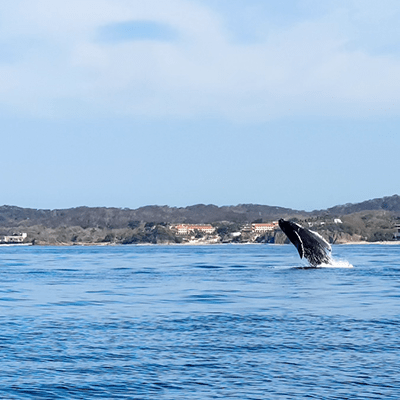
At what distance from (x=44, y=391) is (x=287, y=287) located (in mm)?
17025

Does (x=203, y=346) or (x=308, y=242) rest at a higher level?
(x=308, y=242)

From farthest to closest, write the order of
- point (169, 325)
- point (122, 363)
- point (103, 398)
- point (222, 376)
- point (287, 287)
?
1. point (287, 287)
2. point (169, 325)
3. point (122, 363)
4. point (222, 376)
5. point (103, 398)

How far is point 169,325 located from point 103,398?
655cm

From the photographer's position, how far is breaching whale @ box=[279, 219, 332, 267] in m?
29.5

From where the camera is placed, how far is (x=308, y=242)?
31.7 m

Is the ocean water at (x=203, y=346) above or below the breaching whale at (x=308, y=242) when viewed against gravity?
below

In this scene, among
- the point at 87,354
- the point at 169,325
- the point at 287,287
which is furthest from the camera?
the point at 287,287

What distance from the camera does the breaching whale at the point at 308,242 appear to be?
1163 inches

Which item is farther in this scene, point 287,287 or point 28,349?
point 287,287

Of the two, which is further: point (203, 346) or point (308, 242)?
point (308, 242)

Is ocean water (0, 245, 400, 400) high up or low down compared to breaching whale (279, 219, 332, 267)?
down

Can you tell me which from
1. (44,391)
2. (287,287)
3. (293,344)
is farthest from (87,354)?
(287,287)

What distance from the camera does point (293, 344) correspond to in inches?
536

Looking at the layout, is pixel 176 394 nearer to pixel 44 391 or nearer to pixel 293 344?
pixel 44 391
